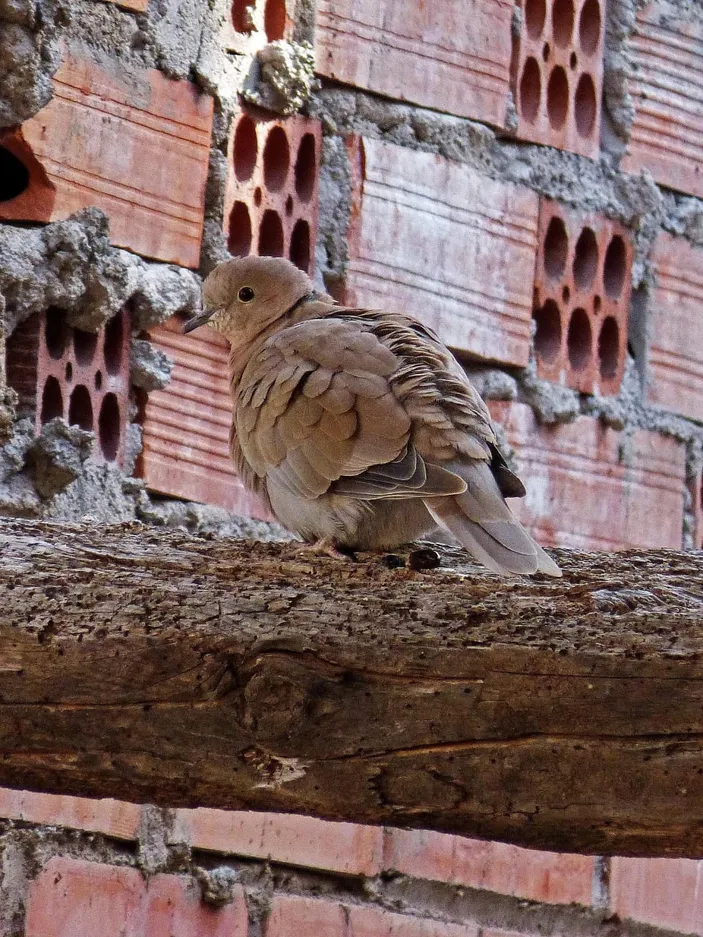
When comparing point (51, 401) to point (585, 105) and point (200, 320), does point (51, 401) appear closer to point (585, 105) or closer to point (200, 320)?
point (200, 320)

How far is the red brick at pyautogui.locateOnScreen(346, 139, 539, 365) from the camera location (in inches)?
102

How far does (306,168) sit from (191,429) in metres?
0.46

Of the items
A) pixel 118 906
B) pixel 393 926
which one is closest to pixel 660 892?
pixel 393 926

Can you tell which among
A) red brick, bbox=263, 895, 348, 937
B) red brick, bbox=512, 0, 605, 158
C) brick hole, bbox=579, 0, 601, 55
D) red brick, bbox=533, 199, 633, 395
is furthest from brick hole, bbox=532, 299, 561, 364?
red brick, bbox=263, 895, 348, 937

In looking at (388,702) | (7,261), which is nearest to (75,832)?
(7,261)

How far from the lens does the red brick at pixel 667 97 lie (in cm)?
291

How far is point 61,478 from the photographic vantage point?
7.11 ft

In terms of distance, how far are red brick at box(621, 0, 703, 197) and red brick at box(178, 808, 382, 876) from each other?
1.28 meters

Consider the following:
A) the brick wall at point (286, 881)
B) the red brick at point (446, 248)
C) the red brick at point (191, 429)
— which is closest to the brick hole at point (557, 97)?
the red brick at point (446, 248)

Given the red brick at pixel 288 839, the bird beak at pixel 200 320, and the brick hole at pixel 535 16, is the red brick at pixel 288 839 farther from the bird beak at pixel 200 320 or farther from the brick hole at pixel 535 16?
the brick hole at pixel 535 16

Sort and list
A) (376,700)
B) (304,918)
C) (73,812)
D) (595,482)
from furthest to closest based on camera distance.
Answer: (595,482), (304,918), (73,812), (376,700)

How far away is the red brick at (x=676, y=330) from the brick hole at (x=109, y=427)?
102cm

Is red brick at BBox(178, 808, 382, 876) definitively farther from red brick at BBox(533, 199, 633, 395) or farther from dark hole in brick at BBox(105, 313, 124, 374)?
red brick at BBox(533, 199, 633, 395)

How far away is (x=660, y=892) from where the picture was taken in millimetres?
2527
